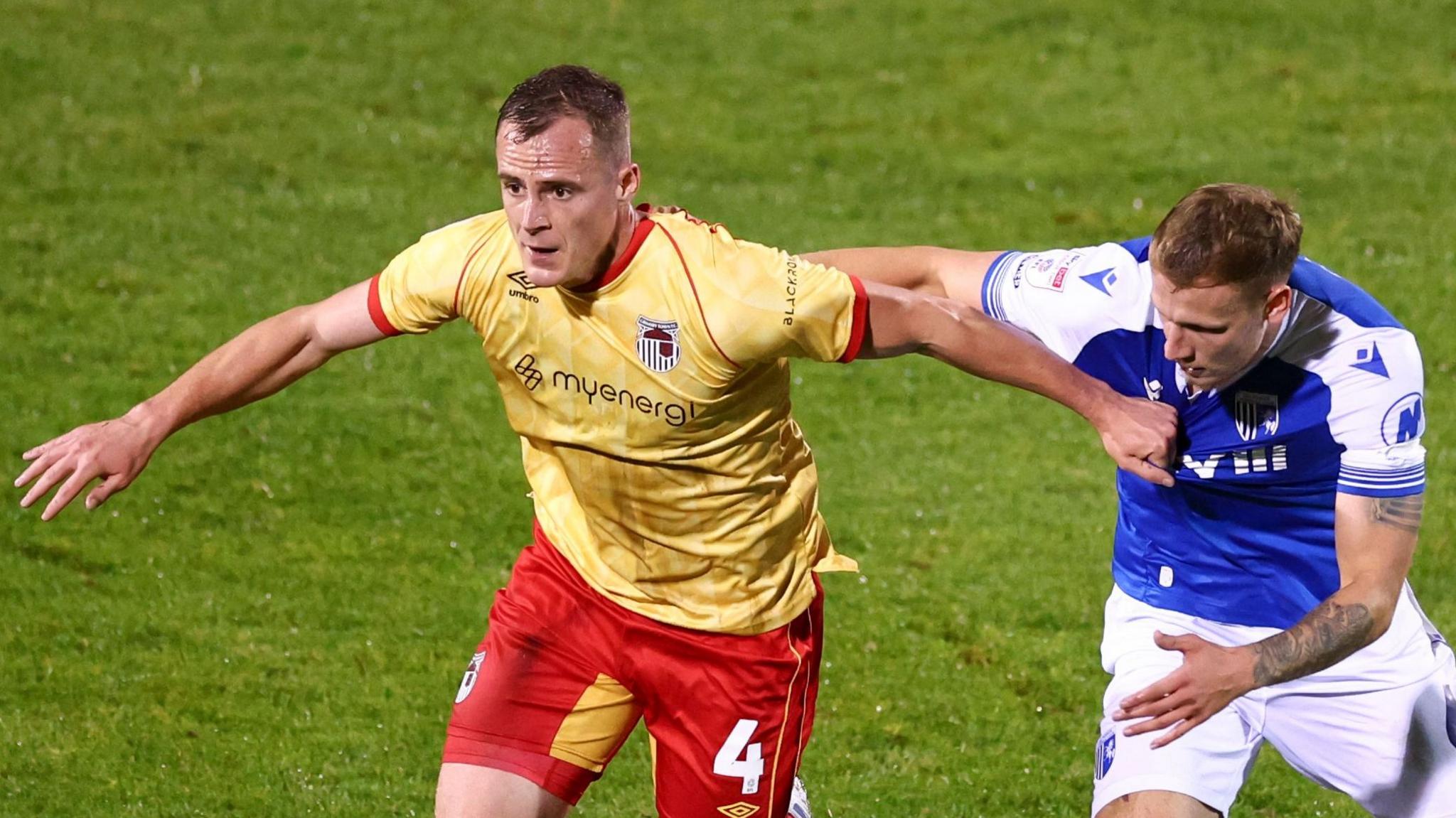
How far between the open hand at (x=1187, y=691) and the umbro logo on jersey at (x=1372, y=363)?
40.6 inches

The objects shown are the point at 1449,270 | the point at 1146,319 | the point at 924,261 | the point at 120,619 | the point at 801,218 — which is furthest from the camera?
the point at 801,218

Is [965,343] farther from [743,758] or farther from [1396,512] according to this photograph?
[743,758]

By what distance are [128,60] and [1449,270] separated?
10.9 metres

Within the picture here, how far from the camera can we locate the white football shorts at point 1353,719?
519cm

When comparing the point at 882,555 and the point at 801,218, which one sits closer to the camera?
the point at 882,555

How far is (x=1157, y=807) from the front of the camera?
490 cm

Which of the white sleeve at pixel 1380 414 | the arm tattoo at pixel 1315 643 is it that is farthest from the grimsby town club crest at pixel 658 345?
the white sleeve at pixel 1380 414

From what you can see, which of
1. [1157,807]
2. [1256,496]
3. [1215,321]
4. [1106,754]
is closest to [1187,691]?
[1157,807]

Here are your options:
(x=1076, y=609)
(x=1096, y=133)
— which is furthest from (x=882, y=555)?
(x=1096, y=133)

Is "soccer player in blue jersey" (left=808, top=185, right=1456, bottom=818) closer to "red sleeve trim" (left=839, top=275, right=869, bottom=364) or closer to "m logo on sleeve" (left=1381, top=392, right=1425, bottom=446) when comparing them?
"m logo on sleeve" (left=1381, top=392, right=1425, bottom=446)

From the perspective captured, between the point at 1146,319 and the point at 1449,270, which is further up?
the point at 1146,319

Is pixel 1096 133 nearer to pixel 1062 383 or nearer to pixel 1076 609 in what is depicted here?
pixel 1076 609

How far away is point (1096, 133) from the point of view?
14.9 metres

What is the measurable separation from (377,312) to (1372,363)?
8.93 feet
